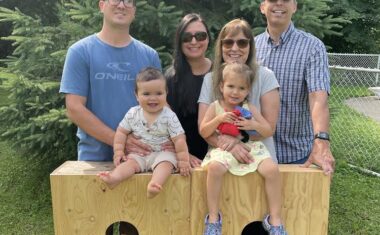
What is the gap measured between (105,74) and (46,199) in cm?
308

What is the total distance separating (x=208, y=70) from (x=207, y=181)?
0.76m

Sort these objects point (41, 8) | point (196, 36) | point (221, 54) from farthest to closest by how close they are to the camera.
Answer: point (41, 8), point (196, 36), point (221, 54)

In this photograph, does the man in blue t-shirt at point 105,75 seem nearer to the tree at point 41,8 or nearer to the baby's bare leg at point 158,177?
the baby's bare leg at point 158,177

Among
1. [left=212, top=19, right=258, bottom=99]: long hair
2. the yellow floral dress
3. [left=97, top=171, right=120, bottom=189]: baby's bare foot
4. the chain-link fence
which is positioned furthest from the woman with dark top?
the chain-link fence

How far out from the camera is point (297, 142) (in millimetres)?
2922

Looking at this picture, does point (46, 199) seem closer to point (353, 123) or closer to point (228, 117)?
point (228, 117)

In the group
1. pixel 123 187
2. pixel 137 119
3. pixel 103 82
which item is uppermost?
pixel 103 82

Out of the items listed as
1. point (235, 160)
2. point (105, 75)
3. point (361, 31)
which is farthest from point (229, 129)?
point (361, 31)

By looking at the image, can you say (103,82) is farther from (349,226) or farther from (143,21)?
(349,226)

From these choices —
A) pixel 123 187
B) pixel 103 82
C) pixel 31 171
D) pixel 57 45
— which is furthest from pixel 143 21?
pixel 31 171

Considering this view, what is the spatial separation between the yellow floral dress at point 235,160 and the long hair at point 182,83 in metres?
0.32

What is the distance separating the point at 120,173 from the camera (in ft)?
7.85

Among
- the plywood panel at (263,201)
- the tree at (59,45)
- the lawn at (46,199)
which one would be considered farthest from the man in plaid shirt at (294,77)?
the lawn at (46,199)

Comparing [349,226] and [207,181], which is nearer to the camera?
[207,181]
